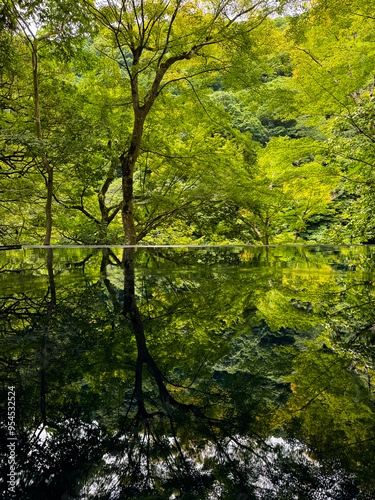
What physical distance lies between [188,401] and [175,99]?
21.6 ft

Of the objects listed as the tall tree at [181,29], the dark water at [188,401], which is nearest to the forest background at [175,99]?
the tall tree at [181,29]

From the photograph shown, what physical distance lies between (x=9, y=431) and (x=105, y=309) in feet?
1.79

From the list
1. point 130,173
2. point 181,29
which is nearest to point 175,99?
point 181,29

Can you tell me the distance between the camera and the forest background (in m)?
4.55

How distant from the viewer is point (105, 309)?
92 centimetres

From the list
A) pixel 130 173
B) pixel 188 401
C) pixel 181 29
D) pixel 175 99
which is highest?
pixel 181 29

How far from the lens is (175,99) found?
20.0 feet

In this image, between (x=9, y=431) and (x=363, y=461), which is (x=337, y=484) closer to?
(x=363, y=461)

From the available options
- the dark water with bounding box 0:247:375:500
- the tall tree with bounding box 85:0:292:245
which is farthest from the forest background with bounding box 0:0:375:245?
the dark water with bounding box 0:247:375:500

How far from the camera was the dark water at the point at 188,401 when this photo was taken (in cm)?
30

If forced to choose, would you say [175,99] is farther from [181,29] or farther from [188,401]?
[188,401]

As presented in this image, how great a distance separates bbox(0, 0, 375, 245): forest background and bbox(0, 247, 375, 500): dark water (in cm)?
439

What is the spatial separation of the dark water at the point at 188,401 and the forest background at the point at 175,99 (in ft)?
14.4

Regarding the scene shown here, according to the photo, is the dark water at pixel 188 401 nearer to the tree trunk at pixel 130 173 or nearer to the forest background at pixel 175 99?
the forest background at pixel 175 99
